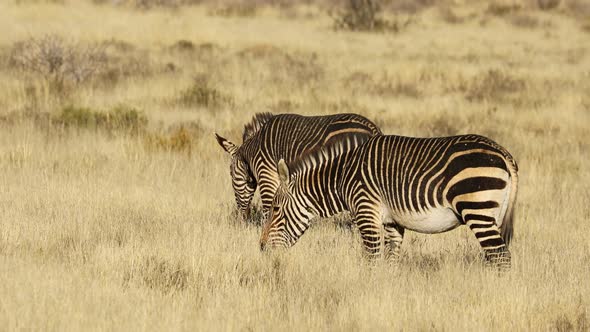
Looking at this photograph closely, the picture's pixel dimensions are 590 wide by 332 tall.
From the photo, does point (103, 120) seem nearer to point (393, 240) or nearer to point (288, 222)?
point (288, 222)

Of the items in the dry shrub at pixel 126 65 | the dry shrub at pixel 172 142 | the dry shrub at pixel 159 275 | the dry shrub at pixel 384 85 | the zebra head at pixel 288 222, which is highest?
the zebra head at pixel 288 222

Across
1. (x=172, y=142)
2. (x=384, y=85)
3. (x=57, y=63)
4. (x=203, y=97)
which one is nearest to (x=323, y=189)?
(x=172, y=142)

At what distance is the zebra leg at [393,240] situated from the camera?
8.09m

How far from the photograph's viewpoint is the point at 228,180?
39.5 feet

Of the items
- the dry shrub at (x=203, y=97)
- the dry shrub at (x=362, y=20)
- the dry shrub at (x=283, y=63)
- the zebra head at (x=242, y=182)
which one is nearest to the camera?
the zebra head at (x=242, y=182)

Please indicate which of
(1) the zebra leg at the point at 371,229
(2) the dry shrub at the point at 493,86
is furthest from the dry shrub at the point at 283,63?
(1) the zebra leg at the point at 371,229

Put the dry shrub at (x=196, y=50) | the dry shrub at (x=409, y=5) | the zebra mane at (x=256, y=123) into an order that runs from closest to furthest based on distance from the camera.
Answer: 1. the zebra mane at (x=256, y=123)
2. the dry shrub at (x=196, y=50)
3. the dry shrub at (x=409, y=5)

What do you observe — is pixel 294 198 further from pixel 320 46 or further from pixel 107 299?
pixel 320 46

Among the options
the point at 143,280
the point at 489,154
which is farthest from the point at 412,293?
the point at 143,280

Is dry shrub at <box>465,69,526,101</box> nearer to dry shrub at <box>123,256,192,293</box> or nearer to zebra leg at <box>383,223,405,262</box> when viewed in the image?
zebra leg at <box>383,223,405,262</box>

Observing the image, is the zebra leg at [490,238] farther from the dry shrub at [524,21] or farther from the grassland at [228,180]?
the dry shrub at [524,21]

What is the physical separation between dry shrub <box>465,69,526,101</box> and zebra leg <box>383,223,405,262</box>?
10.9 meters

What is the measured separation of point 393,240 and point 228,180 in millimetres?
4283

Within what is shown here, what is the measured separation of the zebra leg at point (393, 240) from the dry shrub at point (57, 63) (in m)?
11.8
